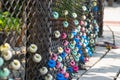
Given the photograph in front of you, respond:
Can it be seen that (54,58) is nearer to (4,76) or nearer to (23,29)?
(23,29)

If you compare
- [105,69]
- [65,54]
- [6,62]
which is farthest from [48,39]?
[105,69]

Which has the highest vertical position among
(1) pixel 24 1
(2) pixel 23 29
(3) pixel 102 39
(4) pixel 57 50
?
(1) pixel 24 1

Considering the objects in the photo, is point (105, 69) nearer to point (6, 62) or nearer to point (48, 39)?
point (48, 39)

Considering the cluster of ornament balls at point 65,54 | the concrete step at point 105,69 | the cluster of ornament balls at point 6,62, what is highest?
the cluster of ornament balls at point 6,62

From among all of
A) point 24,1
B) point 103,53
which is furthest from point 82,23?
point 24,1

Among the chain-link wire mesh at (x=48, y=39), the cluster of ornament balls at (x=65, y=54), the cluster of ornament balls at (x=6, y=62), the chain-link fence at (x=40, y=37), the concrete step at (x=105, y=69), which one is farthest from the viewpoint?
the concrete step at (x=105, y=69)

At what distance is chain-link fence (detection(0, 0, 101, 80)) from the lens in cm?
398

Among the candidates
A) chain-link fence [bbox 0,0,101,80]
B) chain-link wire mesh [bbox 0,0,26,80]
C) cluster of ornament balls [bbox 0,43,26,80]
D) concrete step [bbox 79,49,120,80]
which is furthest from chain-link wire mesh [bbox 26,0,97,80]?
cluster of ornament balls [bbox 0,43,26,80]

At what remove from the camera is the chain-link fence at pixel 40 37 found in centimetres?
398

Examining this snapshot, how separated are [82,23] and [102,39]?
3700 millimetres

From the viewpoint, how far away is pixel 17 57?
13.2 ft

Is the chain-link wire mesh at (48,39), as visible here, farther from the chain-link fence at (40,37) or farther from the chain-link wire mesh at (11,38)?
the chain-link wire mesh at (11,38)

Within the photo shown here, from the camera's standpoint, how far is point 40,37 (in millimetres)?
4785

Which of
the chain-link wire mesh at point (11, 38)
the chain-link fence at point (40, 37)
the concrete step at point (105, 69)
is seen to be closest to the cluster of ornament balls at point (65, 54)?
→ the chain-link fence at point (40, 37)
